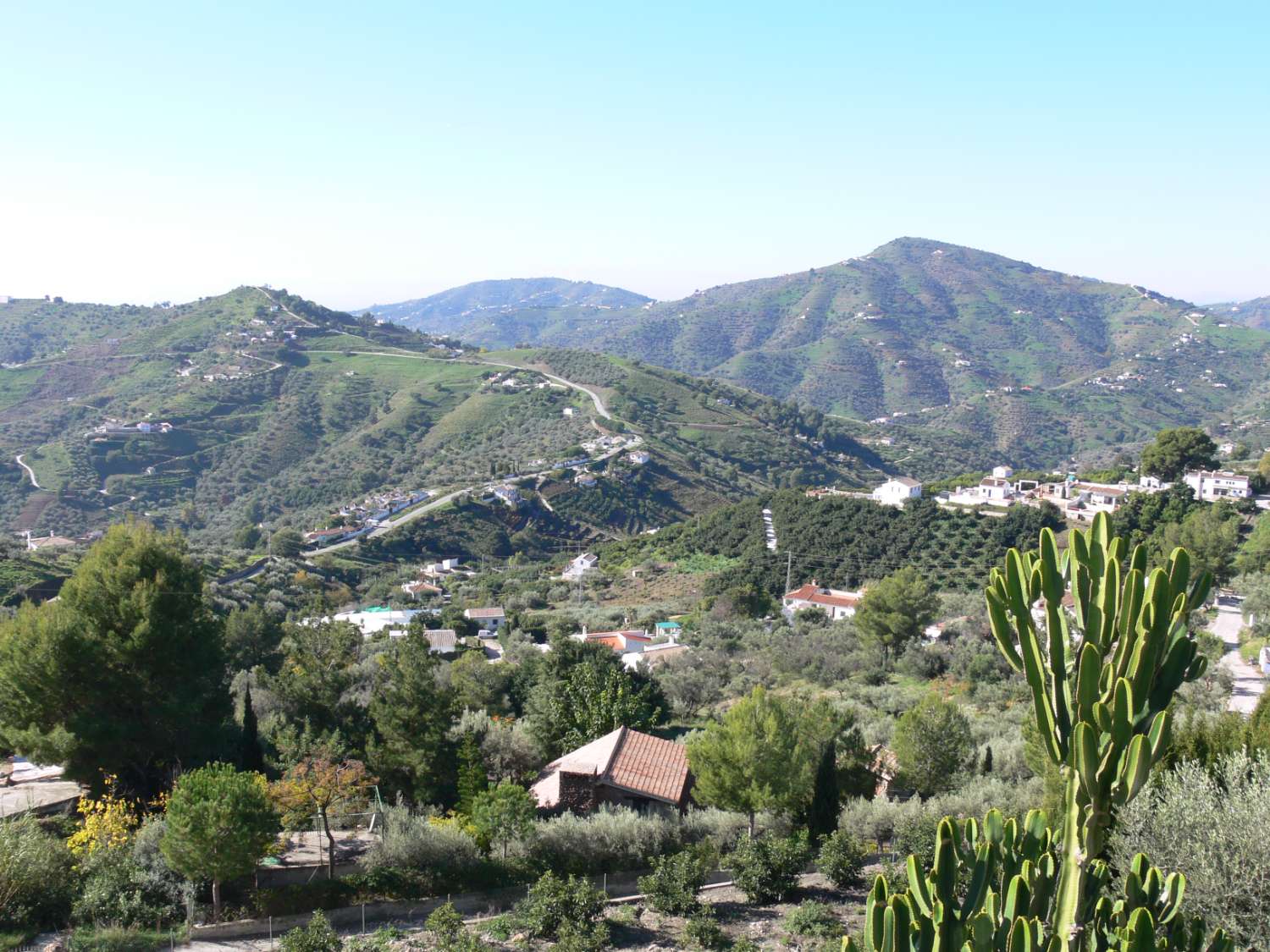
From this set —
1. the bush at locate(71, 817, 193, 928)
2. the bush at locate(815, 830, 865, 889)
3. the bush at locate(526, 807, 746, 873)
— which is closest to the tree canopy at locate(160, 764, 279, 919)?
the bush at locate(71, 817, 193, 928)

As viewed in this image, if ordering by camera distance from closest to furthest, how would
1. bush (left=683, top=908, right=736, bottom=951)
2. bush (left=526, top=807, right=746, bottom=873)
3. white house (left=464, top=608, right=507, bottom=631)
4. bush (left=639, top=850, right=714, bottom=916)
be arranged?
1. bush (left=683, top=908, right=736, bottom=951)
2. bush (left=639, top=850, right=714, bottom=916)
3. bush (left=526, top=807, right=746, bottom=873)
4. white house (left=464, top=608, right=507, bottom=631)

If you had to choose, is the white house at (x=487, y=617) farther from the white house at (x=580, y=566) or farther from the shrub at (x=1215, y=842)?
the shrub at (x=1215, y=842)

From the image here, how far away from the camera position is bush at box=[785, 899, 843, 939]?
10820 mm

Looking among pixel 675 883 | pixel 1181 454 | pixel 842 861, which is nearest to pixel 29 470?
pixel 675 883

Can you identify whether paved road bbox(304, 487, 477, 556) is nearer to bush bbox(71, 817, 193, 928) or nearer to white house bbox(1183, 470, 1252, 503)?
white house bbox(1183, 470, 1252, 503)

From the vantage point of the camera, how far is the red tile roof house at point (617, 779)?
1504 cm

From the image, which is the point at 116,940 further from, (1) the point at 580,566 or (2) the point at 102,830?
(1) the point at 580,566

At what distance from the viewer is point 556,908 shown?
36.0 ft

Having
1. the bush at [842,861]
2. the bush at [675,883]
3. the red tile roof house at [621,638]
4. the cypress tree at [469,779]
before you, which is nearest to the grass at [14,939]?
the cypress tree at [469,779]

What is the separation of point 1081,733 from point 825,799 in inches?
401

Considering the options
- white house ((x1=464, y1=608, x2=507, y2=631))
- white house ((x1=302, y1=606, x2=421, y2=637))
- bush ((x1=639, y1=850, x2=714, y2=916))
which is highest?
bush ((x1=639, y1=850, x2=714, y2=916))

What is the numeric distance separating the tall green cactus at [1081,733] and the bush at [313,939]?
7.04 metres

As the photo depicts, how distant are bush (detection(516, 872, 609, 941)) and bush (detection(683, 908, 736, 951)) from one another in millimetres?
1108

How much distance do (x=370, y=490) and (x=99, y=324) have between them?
263 ft
